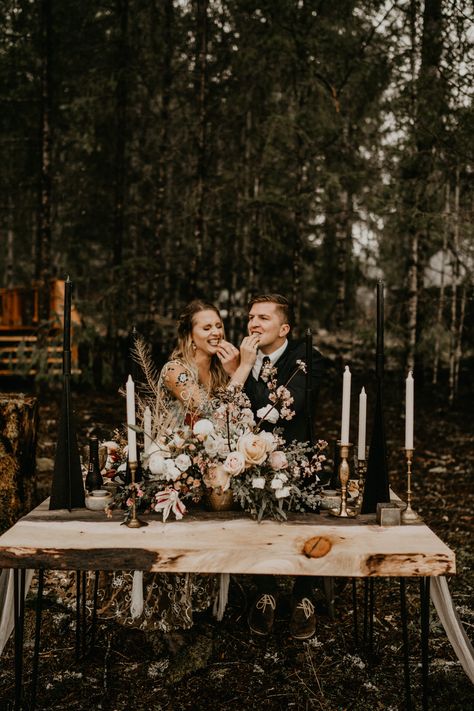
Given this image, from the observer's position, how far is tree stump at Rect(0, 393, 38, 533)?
438cm

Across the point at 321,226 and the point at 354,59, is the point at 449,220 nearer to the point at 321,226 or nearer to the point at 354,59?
the point at 321,226

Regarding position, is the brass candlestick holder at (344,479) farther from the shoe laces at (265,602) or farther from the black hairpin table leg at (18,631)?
the black hairpin table leg at (18,631)

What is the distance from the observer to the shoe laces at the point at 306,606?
3.63m

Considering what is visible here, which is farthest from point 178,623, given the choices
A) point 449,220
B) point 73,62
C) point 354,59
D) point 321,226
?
point 73,62

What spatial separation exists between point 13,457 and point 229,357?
1.78m

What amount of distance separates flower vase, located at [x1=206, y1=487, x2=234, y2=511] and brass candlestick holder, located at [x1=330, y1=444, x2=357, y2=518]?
49cm

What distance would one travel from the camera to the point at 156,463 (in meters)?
2.74

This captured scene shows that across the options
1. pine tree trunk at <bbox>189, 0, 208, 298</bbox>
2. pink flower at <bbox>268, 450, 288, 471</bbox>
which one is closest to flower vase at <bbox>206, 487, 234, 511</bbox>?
pink flower at <bbox>268, 450, 288, 471</bbox>

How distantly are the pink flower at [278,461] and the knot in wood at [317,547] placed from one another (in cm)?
33

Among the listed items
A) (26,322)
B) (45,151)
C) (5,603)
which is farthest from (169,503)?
(26,322)

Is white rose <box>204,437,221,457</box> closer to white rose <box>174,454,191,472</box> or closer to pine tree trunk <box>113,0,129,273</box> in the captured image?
white rose <box>174,454,191,472</box>

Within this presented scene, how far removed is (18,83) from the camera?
13.8 m

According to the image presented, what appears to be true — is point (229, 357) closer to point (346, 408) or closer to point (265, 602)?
point (346, 408)

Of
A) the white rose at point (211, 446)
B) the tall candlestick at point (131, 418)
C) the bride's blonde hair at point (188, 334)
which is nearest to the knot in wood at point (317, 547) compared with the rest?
the white rose at point (211, 446)
